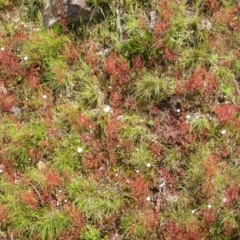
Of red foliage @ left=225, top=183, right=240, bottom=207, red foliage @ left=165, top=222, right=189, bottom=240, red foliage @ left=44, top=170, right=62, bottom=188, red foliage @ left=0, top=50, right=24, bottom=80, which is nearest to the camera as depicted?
red foliage @ left=165, top=222, right=189, bottom=240

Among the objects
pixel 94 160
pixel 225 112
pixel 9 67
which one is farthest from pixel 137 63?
pixel 9 67

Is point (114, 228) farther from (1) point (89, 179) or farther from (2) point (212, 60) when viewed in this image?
(2) point (212, 60)

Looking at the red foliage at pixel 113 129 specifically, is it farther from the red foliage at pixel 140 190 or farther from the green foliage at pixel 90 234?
the green foliage at pixel 90 234

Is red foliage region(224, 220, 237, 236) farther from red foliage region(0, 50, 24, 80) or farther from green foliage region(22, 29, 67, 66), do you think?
red foliage region(0, 50, 24, 80)

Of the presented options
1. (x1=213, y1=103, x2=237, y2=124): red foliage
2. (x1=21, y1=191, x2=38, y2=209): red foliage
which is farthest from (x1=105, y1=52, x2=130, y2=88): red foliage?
(x1=21, y1=191, x2=38, y2=209): red foliage

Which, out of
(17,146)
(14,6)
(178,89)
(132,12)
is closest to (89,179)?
(17,146)

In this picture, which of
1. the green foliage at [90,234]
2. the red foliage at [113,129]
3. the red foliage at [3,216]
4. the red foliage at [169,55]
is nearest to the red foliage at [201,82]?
the red foliage at [169,55]

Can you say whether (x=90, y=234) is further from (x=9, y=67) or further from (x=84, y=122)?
(x=9, y=67)
